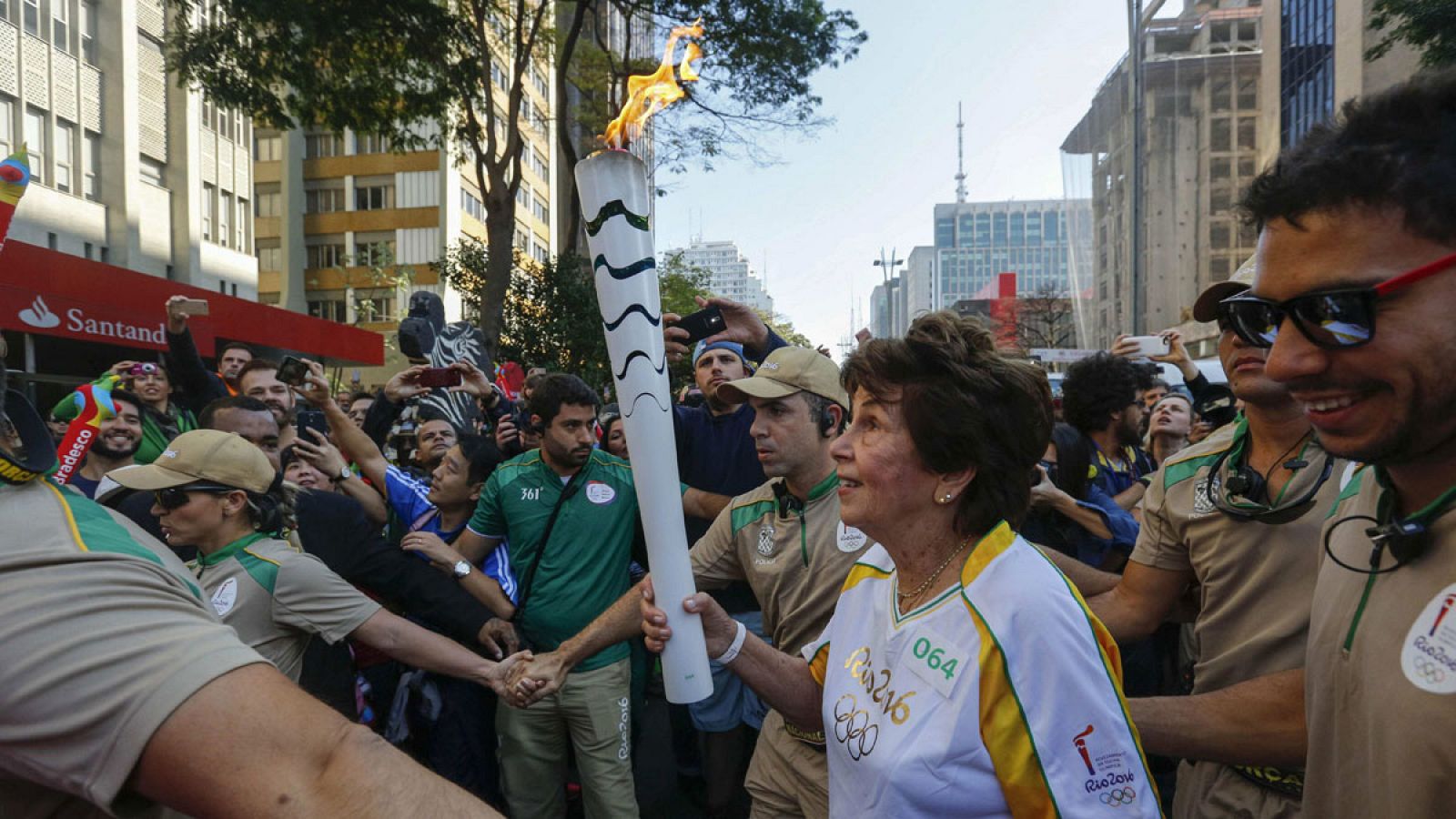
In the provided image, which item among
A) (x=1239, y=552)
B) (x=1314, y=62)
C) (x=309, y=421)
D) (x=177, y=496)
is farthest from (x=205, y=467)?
(x=1314, y=62)

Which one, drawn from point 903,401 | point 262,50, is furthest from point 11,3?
point 903,401

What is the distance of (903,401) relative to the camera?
2.20 m

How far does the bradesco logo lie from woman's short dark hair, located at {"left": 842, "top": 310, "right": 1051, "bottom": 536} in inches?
417

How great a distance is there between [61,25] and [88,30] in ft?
3.69

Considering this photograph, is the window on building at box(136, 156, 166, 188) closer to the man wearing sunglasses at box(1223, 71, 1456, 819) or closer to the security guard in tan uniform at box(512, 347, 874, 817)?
the security guard in tan uniform at box(512, 347, 874, 817)

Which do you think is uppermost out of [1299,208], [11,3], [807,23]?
[11,3]

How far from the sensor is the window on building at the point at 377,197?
48188 millimetres

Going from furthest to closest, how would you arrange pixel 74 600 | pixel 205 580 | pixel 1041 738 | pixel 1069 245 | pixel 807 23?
1. pixel 1069 245
2. pixel 807 23
3. pixel 205 580
4. pixel 1041 738
5. pixel 74 600

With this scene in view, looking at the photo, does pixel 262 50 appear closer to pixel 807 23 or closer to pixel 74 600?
pixel 807 23

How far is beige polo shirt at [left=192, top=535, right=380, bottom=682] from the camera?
3.04 metres

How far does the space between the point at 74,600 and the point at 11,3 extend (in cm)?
2716

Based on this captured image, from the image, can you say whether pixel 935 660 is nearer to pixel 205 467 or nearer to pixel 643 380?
pixel 643 380

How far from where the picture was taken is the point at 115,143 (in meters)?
25.0

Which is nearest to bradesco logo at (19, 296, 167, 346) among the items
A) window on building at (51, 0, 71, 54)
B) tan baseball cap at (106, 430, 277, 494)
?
tan baseball cap at (106, 430, 277, 494)
